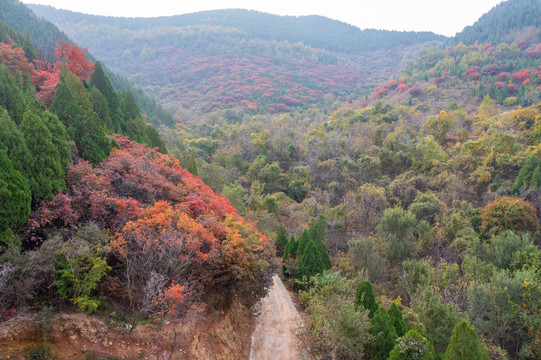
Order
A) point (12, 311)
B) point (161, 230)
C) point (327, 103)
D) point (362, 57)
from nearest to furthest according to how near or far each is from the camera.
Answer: point (12, 311) → point (161, 230) → point (327, 103) → point (362, 57)

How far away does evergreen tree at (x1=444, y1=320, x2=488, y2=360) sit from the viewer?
10188 millimetres

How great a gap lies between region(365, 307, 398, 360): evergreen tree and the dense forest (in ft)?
0.18

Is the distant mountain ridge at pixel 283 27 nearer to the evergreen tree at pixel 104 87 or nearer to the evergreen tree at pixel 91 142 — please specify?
the evergreen tree at pixel 104 87

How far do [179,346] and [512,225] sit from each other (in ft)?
84.6

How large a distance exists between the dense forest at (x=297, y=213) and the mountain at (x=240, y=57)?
23.3 m

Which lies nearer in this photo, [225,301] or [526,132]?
[225,301]

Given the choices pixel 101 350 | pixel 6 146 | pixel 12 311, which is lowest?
pixel 101 350

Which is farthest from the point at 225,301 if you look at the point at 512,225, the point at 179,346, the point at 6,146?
the point at 512,225

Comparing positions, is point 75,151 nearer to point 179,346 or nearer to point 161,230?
point 161,230

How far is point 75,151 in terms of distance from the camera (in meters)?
16.6

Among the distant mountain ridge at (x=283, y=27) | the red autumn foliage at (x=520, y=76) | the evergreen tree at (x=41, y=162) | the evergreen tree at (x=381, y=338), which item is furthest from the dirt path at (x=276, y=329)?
the distant mountain ridge at (x=283, y=27)

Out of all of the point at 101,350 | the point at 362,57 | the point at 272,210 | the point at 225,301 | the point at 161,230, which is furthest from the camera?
the point at 362,57

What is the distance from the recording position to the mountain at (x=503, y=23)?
95.2 m

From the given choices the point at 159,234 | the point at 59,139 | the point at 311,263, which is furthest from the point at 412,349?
the point at 59,139
